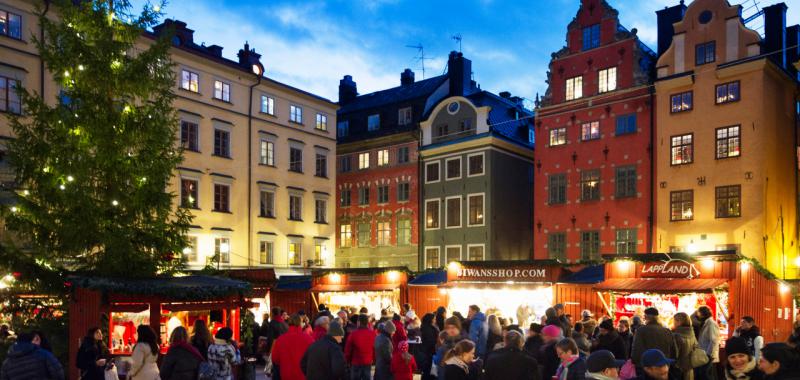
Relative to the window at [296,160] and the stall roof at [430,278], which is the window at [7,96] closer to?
the window at [296,160]

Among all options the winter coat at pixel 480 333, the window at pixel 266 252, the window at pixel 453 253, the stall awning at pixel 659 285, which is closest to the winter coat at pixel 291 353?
the winter coat at pixel 480 333

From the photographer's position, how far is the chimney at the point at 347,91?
4756cm

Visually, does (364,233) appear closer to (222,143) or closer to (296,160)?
(296,160)

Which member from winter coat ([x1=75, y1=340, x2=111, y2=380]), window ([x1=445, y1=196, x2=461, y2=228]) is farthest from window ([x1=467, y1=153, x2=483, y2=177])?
winter coat ([x1=75, y1=340, x2=111, y2=380])

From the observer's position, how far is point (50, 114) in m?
13.9

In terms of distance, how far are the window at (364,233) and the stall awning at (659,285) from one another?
2116 cm

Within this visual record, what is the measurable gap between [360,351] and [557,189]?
71.9 ft

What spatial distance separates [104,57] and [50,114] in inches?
59.7

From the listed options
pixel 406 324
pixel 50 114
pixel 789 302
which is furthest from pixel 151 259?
pixel 789 302

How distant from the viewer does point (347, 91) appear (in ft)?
158

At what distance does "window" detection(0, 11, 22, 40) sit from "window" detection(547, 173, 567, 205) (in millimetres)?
22533

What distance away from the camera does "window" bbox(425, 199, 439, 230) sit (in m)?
38.0

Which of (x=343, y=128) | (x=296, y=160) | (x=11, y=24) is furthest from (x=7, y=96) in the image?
(x=343, y=128)

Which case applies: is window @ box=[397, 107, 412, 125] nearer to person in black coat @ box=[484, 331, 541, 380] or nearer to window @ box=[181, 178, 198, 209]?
window @ box=[181, 178, 198, 209]
